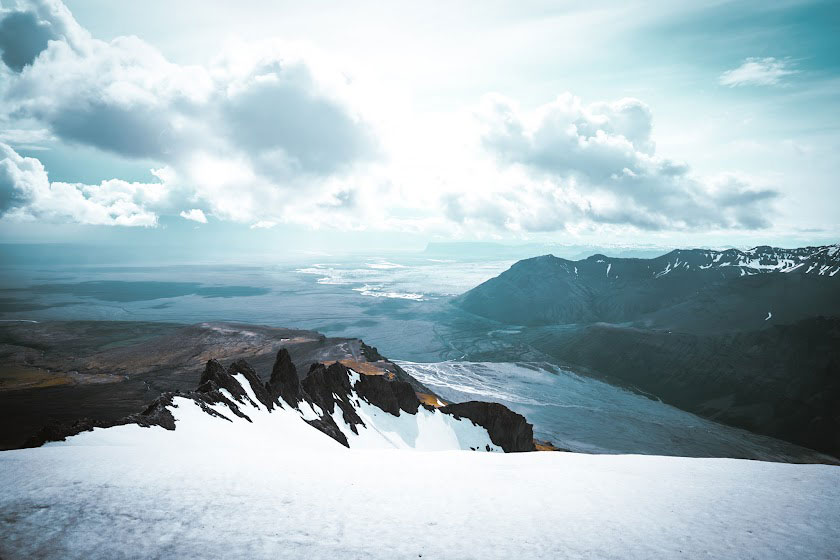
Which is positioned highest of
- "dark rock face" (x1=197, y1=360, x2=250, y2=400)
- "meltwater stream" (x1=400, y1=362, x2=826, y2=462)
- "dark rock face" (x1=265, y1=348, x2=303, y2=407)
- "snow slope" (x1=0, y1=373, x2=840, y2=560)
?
"snow slope" (x1=0, y1=373, x2=840, y2=560)

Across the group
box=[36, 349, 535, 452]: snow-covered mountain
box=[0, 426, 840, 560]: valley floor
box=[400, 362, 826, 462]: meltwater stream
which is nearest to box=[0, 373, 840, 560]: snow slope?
Result: box=[0, 426, 840, 560]: valley floor

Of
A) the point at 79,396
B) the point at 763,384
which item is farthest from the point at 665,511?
the point at 763,384

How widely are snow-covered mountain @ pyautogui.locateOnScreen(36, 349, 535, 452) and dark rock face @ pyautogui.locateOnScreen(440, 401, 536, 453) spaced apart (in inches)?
7.4

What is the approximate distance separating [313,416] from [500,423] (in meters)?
43.6

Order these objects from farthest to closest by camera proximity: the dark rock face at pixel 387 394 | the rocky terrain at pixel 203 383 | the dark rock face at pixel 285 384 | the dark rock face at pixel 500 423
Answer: the dark rock face at pixel 500 423, the dark rock face at pixel 387 394, the dark rock face at pixel 285 384, the rocky terrain at pixel 203 383

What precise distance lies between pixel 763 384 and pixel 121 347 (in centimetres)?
29433

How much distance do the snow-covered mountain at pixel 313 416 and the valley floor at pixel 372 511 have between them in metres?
7.10

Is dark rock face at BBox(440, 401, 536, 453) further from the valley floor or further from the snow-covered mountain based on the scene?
the valley floor

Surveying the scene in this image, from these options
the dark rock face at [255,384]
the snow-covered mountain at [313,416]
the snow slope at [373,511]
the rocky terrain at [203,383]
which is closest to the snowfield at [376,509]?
the snow slope at [373,511]

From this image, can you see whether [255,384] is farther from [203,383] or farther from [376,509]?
[376,509]

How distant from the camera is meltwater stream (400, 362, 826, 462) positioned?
396ft

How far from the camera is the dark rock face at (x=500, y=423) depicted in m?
71.4

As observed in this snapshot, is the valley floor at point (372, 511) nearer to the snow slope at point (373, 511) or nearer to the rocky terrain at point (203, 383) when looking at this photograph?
the snow slope at point (373, 511)

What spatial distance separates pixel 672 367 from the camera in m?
194
